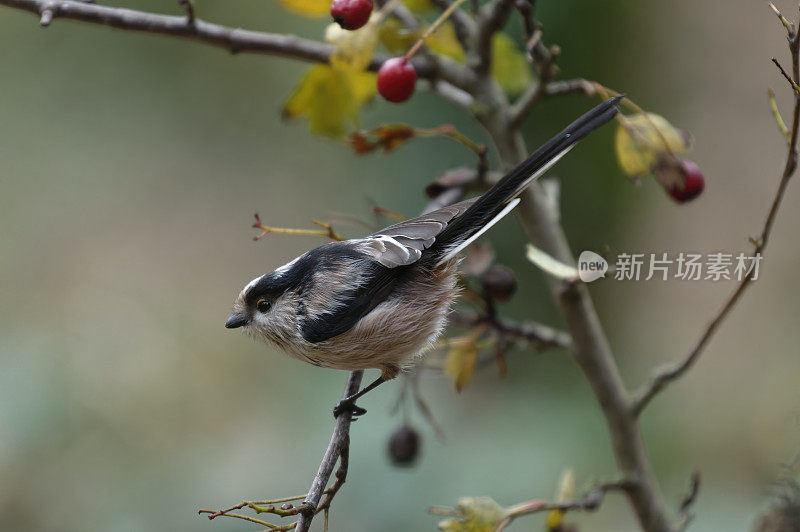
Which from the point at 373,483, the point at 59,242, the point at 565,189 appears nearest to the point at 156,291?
the point at 59,242

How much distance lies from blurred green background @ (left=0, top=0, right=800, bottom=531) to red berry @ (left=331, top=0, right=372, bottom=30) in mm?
444

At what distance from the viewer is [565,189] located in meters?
2.47

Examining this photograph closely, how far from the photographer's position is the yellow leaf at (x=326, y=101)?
50.7 inches

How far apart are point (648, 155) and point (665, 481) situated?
4.43 feet

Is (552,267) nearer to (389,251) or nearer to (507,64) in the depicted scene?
(389,251)

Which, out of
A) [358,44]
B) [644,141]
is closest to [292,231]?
[358,44]

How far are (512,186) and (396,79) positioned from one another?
0.24 metres

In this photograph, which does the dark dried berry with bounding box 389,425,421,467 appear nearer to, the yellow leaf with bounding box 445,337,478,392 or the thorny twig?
the yellow leaf with bounding box 445,337,478,392

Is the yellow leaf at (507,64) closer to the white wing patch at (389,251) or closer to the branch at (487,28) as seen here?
the branch at (487,28)

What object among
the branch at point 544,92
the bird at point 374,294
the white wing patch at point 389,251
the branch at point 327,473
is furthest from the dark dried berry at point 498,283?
the branch at point 327,473

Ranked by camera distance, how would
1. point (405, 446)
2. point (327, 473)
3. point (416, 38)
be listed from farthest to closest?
1. point (405, 446)
2. point (416, 38)
3. point (327, 473)

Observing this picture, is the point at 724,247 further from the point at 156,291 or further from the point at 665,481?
the point at 156,291

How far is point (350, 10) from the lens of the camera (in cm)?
104

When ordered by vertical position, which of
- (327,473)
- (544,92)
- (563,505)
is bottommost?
(563,505)
